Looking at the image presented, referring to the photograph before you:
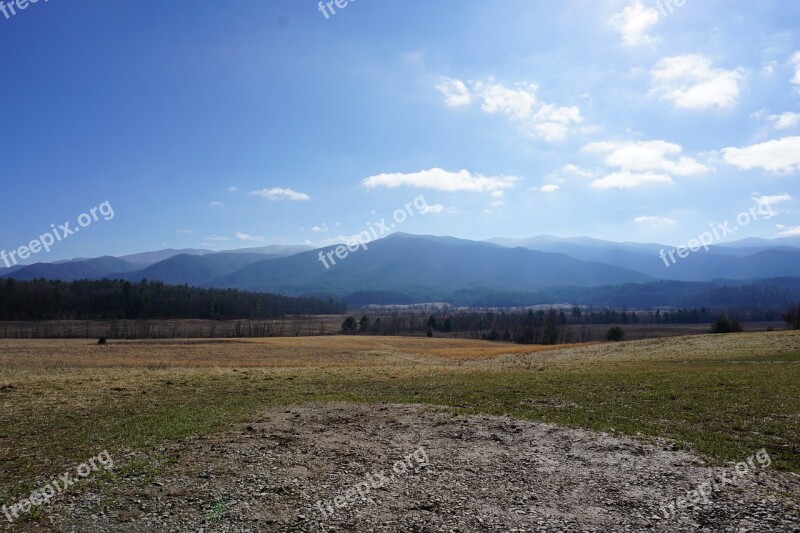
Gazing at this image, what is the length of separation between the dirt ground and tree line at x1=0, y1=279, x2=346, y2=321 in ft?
544

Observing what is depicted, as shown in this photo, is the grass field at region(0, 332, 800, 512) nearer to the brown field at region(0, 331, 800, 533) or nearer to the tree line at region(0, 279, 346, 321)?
the brown field at region(0, 331, 800, 533)

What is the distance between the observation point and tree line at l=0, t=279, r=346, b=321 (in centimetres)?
14162

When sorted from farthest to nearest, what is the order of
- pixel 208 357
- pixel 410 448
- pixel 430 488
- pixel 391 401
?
pixel 208 357
pixel 391 401
pixel 410 448
pixel 430 488

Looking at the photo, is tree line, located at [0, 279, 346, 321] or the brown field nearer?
the brown field

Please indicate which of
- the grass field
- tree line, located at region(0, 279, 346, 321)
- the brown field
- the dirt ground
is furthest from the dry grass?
tree line, located at region(0, 279, 346, 321)

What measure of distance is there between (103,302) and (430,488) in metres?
176

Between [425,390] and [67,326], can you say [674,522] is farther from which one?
[67,326]

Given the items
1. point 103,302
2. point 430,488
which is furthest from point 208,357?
point 103,302

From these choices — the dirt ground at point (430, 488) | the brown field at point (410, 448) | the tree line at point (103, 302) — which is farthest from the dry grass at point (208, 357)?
the tree line at point (103, 302)

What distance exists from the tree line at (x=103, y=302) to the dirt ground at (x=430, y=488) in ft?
544

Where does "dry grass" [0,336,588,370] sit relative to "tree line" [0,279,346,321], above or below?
below

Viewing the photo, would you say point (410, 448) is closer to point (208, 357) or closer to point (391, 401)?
point (391, 401)

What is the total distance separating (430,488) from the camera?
11406 mm

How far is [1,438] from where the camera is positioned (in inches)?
624
